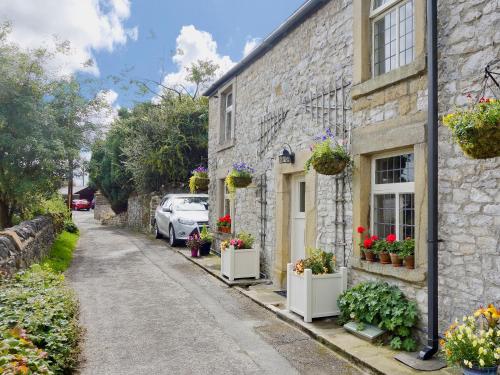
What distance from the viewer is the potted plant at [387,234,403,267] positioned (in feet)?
17.1

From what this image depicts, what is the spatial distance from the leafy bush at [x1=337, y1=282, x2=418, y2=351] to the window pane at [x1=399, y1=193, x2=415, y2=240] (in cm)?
70

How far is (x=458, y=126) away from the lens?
3697mm

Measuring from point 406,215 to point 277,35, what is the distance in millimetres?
5045

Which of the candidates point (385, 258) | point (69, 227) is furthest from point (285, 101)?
point (69, 227)

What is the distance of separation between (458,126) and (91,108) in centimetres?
1267

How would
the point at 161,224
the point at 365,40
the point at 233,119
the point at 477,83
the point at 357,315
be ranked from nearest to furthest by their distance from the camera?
the point at 477,83, the point at 357,315, the point at 365,40, the point at 233,119, the point at 161,224

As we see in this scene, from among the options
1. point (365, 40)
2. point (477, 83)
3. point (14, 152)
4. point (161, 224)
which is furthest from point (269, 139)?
point (161, 224)

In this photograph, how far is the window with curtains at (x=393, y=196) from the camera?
5340 mm

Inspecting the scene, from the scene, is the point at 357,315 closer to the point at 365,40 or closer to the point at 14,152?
the point at 365,40

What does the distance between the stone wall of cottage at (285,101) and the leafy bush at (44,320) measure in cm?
392

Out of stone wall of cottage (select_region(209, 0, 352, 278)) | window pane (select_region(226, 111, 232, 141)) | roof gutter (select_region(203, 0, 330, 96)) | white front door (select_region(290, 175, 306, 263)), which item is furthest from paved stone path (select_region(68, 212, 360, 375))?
roof gutter (select_region(203, 0, 330, 96))

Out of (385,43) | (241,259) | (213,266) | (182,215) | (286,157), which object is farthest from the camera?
(182,215)

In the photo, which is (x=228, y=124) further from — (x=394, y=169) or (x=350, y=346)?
(x=350, y=346)

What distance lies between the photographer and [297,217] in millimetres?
8242
